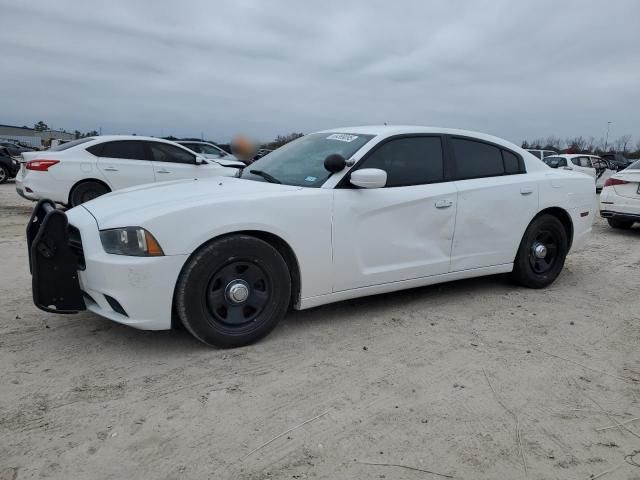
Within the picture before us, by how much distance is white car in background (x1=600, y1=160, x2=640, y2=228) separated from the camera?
8672 mm

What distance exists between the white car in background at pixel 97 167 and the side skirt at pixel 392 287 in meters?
4.87

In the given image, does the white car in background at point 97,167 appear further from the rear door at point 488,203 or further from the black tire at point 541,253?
the black tire at point 541,253

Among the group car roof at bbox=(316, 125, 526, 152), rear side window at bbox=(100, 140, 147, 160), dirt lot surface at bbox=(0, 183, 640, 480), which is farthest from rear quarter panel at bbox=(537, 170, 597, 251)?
rear side window at bbox=(100, 140, 147, 160)

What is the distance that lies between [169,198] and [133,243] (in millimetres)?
464

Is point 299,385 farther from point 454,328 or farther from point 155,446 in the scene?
point 454,328

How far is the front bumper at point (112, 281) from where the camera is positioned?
3127mm

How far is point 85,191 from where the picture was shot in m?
9.03

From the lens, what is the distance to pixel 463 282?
17.6 ft

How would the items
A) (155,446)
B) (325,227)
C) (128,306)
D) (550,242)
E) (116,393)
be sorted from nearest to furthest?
(155,446)
(116,393)
(128,306)
(325,227)
(550,242)

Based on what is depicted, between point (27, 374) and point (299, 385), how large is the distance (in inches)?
62.5

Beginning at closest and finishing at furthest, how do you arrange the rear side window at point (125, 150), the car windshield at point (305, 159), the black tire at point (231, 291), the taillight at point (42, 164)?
the black tire at point (231, 291), the car windshield at point (305, 159), the taillight at point (42, 164), the rear side window at point (125, 150)

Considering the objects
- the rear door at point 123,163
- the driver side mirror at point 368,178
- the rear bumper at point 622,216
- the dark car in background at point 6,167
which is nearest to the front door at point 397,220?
the driver side mirror at point 368,178

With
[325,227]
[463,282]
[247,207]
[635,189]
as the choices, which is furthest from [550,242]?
[635,189]

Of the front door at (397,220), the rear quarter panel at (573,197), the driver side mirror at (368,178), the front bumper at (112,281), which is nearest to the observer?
the front bumper at (112,281)
